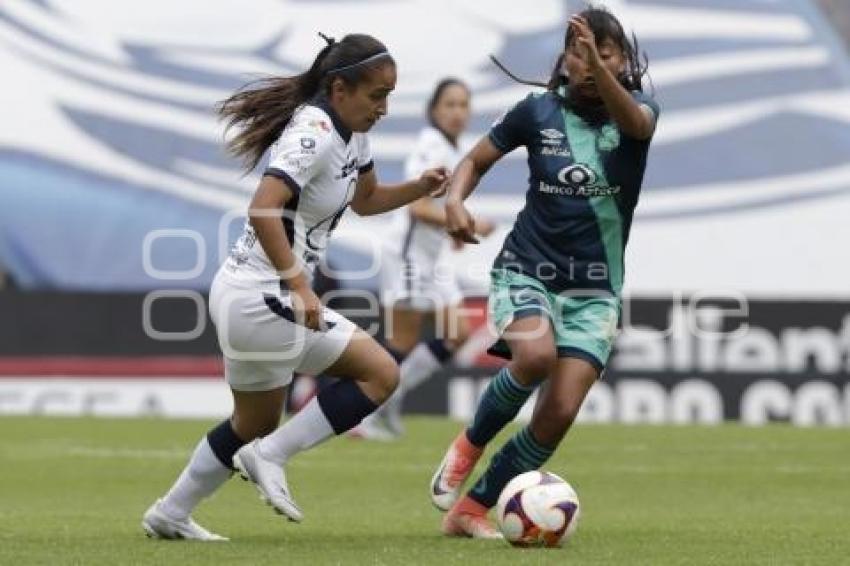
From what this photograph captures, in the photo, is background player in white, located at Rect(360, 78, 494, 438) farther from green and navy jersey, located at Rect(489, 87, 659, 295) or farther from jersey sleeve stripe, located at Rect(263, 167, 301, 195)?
jersey sleeve stripe, located at Rect(263, 167, 301, 195)

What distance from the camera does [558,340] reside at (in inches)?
314

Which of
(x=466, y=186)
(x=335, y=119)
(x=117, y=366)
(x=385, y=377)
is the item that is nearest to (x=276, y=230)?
(x=335, y=119)

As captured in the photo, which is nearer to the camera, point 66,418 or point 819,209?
point 66,418

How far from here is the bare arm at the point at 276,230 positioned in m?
7.37

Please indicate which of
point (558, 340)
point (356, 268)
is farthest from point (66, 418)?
point (558, 340)

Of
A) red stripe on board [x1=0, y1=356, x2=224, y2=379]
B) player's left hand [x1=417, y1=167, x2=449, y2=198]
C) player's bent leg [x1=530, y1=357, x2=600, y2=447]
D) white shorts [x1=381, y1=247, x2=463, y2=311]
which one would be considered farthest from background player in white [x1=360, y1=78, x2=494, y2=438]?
player's bent leg [x1=530, y1=357, x2=600, y2=447]

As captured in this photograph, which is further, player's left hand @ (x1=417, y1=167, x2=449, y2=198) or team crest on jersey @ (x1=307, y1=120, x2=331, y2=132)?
player's left hand @ (x1=417, y1=167, x2=449, y2=198)

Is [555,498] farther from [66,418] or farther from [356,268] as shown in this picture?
[356,268]

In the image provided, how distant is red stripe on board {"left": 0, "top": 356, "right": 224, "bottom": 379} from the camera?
1841 cm

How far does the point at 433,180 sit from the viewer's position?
→ 318 inches

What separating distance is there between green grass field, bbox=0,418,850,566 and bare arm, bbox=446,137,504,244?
46.6 inches

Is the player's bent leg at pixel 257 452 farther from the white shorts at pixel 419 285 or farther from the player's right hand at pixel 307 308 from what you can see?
the white shorts at pixel 419 285

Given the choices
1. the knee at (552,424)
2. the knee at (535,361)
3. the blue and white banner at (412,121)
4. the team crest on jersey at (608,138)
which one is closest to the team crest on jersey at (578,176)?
the team crest on jersey at (608,138)

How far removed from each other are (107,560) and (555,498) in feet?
5.40
